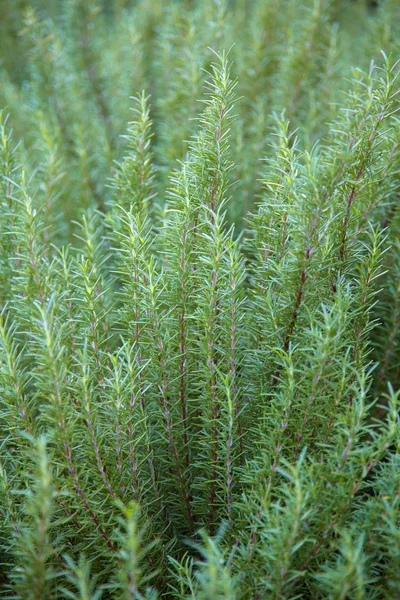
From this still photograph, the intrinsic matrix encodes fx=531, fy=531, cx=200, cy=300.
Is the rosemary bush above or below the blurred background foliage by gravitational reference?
below

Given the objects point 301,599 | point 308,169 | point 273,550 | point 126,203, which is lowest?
point 301,599

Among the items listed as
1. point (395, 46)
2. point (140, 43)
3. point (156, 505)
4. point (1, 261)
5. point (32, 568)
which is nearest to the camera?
point (32, 568)

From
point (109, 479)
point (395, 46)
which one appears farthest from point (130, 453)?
point (395, 46)

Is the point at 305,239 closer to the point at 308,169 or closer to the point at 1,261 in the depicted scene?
the point at 308,169

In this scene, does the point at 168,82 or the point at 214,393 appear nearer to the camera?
the point at 214,393

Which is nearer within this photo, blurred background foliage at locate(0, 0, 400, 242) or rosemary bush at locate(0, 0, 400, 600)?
rosemary bush at locate(0, 0, 400, 600)

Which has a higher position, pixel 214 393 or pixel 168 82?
pixel 168 82

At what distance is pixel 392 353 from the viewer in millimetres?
563

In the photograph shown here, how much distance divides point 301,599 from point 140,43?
87 centimetres

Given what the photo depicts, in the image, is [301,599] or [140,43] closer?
[301,599]

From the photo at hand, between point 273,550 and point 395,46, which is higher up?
point 395,46

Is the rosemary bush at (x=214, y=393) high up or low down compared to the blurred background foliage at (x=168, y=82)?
down

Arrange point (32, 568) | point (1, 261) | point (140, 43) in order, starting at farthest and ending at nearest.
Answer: point (140, 43)
point (1, 261)
point (32, 568)

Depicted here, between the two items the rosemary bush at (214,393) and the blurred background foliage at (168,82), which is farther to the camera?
the blurred background foliage at (168,82)
